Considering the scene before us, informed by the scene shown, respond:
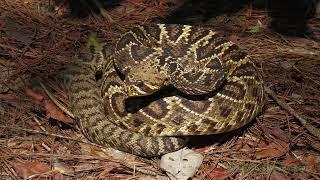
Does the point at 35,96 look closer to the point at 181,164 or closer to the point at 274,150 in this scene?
the point at 181,164

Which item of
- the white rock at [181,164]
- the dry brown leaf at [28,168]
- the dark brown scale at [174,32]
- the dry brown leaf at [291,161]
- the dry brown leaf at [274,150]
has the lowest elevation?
the dry brown leaf at [291,161]

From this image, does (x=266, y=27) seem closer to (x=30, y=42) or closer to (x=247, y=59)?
(x=247, y=59)

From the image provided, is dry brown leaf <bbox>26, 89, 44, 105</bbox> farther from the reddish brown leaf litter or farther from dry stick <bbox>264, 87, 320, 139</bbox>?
dry stick <bbox>264, 87, 320, 139</bbox>

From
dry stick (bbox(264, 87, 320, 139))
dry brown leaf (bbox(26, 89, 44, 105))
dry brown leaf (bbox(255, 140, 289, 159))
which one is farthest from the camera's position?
dry brown leaf (bbox(26, 89, 44, 105))

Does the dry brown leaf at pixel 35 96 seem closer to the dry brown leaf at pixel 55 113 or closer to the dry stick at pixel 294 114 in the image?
the dry brown leaf at pixel 55 113

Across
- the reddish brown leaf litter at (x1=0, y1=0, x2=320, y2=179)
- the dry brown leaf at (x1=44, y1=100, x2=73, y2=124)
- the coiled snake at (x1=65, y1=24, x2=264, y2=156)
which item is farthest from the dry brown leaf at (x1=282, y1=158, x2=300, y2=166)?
the dry brown leaf at (x1=44, y1=100, x2=73, y2=124)

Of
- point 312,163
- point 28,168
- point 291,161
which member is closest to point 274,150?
point 291,161

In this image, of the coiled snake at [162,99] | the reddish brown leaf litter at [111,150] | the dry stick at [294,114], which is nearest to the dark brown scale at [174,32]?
the coiled snake at [162,99]
